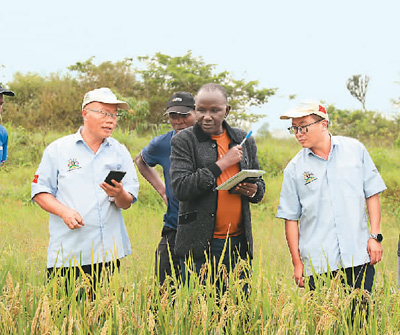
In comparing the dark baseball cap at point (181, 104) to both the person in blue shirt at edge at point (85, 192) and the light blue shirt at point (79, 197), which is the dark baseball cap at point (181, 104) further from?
the light blue shirt at point (79, 197)

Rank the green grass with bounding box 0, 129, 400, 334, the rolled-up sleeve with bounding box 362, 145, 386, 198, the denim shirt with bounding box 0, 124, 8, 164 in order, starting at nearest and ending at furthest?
the green grass with bounding box 0, 129, 400, 334, the rolled-up sleeve with bounding box 362, 145, 386, 198, the denim shirt with bounding box 0, 124, 8, 164

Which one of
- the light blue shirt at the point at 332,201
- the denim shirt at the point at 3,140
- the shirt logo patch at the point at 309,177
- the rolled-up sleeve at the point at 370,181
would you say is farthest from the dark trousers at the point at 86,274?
the denim shirt at the point at 3,140

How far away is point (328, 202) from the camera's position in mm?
3125

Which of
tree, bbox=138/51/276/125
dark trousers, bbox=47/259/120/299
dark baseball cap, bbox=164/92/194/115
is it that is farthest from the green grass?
tree, bbox=138/51/276/125

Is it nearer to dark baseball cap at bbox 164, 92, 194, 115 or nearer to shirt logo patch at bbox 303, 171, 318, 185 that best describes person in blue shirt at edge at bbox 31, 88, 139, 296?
dark baseball cap at bbox 164, 92, 194, 115

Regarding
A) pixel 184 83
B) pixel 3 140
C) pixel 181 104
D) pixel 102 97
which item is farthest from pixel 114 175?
pixel 184 83

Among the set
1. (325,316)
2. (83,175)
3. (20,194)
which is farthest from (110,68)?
(325,316)

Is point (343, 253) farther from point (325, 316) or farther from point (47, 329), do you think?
point (47, 329)

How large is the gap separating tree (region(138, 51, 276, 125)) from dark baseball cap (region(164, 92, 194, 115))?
61.9 feet

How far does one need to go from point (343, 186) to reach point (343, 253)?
0.40 metres

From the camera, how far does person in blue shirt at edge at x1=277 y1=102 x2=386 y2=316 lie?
3.08 metres

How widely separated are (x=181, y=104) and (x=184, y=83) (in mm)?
21563

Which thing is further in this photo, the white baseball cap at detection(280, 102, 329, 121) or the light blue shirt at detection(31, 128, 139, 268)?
the light blue shirt at detection(31, 128, 139, 268)

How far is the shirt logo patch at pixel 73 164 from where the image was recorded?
3.30 m
